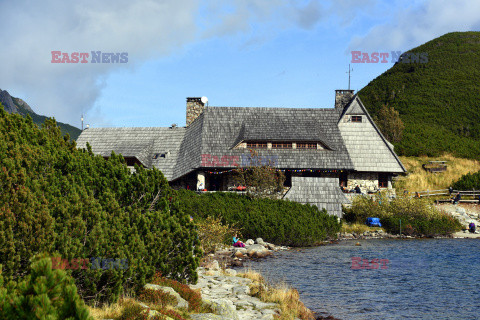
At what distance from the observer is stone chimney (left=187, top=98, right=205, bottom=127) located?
4606 centimetres

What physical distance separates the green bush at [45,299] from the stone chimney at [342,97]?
4454cm

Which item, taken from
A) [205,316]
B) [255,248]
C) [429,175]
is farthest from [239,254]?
[429,175]

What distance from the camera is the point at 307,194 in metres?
36.3

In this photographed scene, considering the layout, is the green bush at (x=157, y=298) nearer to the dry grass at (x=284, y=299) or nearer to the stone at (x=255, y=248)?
the dry grass at (x=284, y=299)

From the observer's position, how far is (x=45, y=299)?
19.1ft

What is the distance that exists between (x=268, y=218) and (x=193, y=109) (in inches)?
705

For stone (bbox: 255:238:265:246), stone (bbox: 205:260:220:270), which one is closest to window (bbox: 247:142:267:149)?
stone (bbox: 255:238:265:246)

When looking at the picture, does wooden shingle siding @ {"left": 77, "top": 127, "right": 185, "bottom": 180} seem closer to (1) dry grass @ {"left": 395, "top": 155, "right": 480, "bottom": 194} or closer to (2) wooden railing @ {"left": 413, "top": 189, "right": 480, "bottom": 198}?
(1) dry grass @ {"left": 395, "top": 155, "right": 480, "bottom": 194}

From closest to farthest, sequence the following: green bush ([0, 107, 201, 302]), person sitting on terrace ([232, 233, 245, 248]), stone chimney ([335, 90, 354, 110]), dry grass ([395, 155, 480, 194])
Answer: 1. green bush ([0, 107, 201, 302])
2. person sitting on terrace ([232, 233, 245, 248])
3. dry grass ([395, 155, 480, 194])
4. stone chimney ([335, 90, 354, 110])

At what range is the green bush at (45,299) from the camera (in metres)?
5.85

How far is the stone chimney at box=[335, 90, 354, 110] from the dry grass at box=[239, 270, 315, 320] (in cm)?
3388

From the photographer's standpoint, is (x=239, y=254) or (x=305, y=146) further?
(x=305, y=146)

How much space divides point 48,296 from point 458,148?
65873mm

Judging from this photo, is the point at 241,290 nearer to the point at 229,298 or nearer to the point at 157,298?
the point at 229,298
